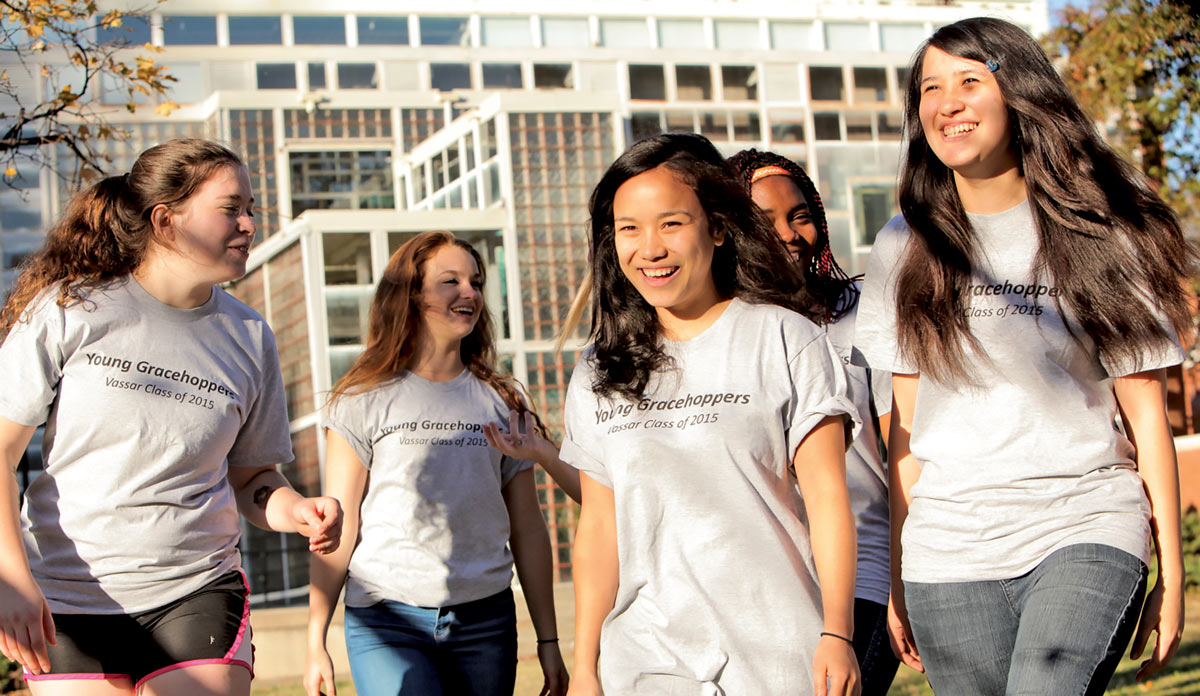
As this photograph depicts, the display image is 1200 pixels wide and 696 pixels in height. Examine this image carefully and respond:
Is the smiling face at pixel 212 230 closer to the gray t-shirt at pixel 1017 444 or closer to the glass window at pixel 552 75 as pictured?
the gray t-shirt at pixel 1017 444

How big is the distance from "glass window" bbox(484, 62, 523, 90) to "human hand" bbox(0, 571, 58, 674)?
4876 cm

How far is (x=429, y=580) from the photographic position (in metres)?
4.53

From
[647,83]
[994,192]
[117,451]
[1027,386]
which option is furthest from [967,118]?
[647,83]

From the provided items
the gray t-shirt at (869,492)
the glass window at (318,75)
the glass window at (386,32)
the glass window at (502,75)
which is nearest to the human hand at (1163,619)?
the gray t-shirt at (869,492)

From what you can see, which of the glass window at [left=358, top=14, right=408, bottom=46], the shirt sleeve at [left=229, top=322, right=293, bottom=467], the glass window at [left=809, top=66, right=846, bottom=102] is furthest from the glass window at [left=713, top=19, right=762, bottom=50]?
the shirt sleeve at [left=229, top=322, right=293, bottom=467]

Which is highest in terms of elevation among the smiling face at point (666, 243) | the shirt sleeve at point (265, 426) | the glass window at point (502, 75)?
the glass window at point (502, 75)

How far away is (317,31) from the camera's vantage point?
5212 centimetres

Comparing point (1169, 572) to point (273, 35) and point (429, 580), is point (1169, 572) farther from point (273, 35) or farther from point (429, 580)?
point (273, 35)

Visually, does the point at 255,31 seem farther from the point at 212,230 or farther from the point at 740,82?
the point at 212,230

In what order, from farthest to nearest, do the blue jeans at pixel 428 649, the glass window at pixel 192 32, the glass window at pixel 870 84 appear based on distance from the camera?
the glass window at pixel 870 84
the glass window at pixel 192 32
the blue jeans at pixel 428 649

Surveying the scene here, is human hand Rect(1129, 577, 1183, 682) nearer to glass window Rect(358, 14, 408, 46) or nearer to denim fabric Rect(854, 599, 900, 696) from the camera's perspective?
denim fabric Rect(854, 599, 900, 696)

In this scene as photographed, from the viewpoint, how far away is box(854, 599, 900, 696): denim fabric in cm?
357

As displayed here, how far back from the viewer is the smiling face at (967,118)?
3.16 metres

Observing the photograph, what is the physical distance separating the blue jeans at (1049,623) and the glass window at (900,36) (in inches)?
2183
